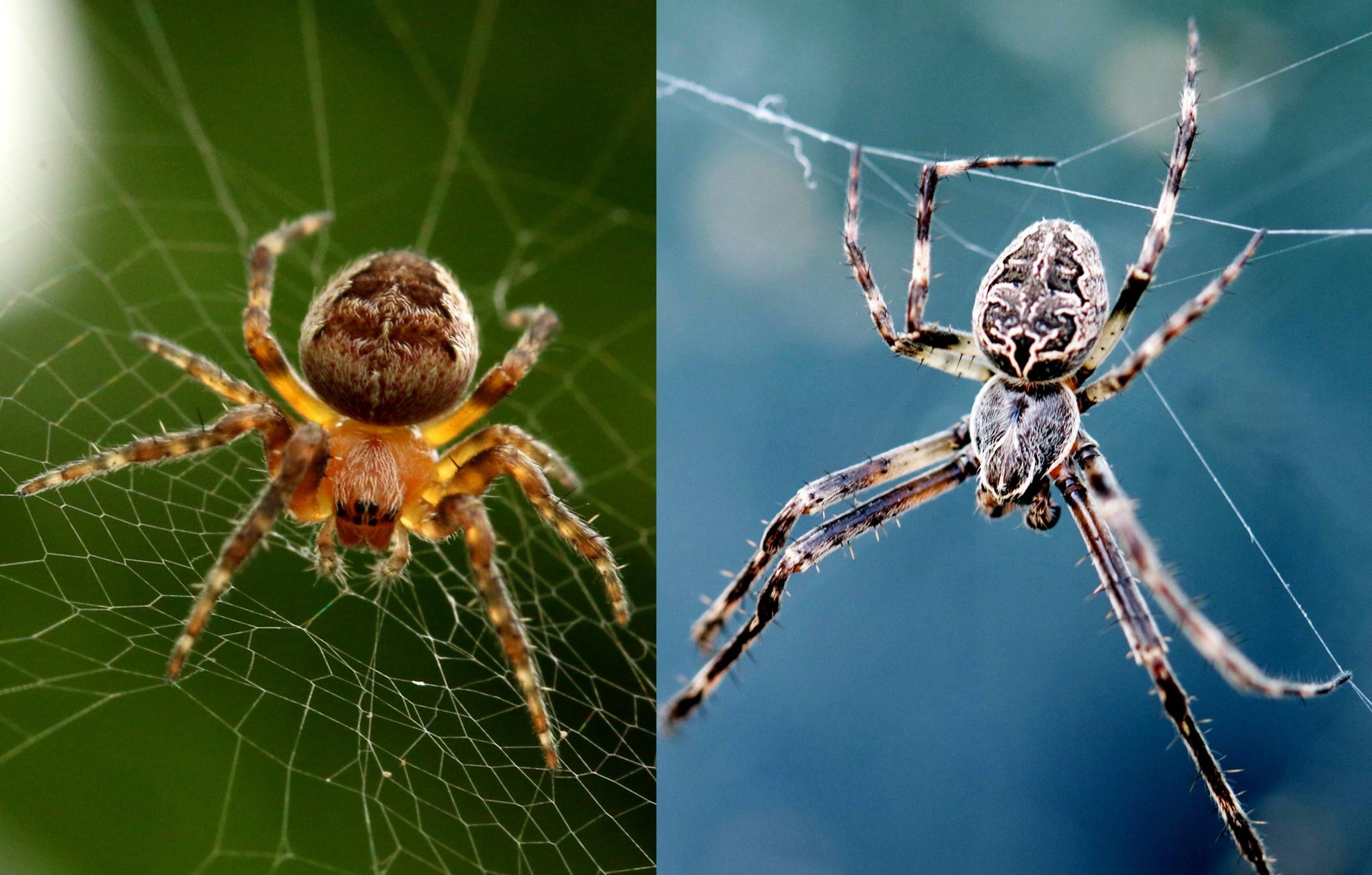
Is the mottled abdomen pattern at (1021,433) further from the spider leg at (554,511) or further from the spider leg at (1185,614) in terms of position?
the spider leg at (554,511)

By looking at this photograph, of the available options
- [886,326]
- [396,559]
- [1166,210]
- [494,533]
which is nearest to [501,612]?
[494,533]

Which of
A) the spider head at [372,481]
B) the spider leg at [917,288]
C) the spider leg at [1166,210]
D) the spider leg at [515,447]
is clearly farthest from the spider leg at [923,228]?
the spider head at [372,481]

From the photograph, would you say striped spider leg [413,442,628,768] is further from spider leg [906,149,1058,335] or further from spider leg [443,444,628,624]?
spider leg [906,149,1058,335]

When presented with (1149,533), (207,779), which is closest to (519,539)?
(207,779)

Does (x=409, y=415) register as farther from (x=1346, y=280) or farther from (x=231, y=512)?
(x=1346, y=280)

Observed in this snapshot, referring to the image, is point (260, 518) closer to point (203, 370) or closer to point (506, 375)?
point (203, 370)
